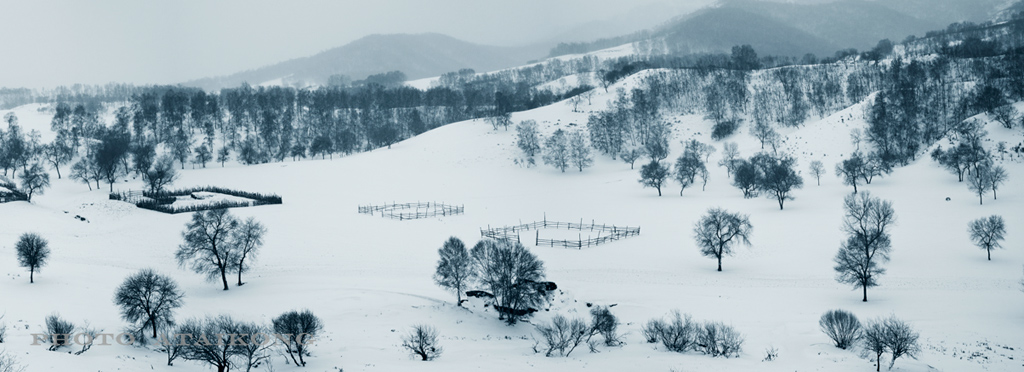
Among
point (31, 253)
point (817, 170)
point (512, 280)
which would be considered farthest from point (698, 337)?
point (817, 170)

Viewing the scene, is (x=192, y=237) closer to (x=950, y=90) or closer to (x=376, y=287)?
(x=376, y=287)

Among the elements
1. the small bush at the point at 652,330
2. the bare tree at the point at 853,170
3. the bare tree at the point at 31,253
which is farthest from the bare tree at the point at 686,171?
the bare tree at the point at 31,253

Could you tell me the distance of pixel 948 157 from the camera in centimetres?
6594

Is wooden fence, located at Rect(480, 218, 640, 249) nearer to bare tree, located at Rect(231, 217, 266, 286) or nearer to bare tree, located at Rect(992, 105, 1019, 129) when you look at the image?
bare tree, located at Rect(231, 217, 266, 286)

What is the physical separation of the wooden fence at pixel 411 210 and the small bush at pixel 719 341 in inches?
1544

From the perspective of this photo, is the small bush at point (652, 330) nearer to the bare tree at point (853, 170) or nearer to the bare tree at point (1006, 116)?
the bare tree at point (853, 170)

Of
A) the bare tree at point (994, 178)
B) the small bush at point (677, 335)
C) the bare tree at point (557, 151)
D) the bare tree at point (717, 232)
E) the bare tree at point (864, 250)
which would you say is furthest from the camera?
the bare tree at point (557, 151)

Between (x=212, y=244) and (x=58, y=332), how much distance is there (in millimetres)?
13697

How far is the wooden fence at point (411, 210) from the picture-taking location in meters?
64.2

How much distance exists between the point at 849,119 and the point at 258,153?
10409 centimetres

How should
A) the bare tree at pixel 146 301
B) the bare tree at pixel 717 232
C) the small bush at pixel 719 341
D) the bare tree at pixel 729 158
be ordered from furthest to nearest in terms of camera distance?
the bare tree at pixel 729 158 < the bare tree at pixel 717 232 < the small bush at pixel 719 341 < the bare tree at pixel 146 301

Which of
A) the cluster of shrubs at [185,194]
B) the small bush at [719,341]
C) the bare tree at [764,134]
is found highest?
the bare tree at [764,134]

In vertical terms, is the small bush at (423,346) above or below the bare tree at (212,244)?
below

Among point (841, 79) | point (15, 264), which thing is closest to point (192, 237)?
point (15, 264)
